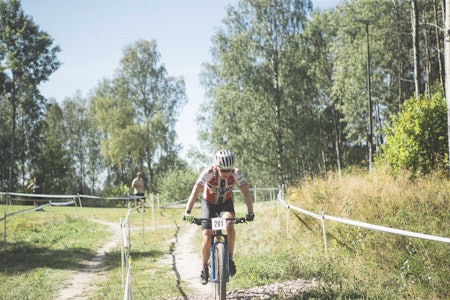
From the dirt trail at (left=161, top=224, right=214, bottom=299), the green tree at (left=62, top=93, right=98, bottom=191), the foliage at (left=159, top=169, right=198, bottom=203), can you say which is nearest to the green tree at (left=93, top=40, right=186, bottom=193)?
the foliage at (left=159, top=169, right=198, bottom=203)

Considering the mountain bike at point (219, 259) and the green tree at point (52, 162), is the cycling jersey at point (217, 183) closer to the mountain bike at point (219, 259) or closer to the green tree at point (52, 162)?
the mountain bike at point (219, 259)

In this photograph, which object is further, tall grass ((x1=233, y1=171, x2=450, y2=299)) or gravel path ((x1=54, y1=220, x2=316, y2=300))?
gravel path ((x1=54, y1=220, x2=316, y2=300))

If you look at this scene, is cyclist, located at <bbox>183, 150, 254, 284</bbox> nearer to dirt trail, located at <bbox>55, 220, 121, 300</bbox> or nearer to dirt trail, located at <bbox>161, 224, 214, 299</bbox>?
dirt trail, located at <bbox>161, 224, 214, 299</bbox>

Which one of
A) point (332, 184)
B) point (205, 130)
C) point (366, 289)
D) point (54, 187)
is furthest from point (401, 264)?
point (54, 187)

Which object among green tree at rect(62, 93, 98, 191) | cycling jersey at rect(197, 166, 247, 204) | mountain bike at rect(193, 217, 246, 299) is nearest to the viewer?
mountain bike at rect(193, 217, 246, 299)

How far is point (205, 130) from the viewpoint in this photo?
129 feet

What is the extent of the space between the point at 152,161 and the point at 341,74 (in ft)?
79.6

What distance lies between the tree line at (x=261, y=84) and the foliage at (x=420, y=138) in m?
13.1

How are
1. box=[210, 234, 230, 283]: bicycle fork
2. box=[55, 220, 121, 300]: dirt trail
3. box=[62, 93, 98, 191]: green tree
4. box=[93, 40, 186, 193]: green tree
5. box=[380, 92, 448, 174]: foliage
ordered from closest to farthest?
box=[210, 234, 230, 283]: bicycle fork < box=[55, 220, 121, 300]: dirt trail < box=[380, 92, 448, 174]: foliage < box=[93, 40, 186, 193]: green tree < box=[62, 93, 98, 191]: green tree

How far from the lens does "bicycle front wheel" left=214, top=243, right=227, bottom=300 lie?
5877mm

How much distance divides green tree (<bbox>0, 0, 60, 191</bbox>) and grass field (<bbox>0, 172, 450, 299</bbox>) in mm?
28109

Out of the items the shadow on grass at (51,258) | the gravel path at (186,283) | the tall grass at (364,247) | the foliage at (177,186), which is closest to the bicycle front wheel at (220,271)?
the gravel path at (186,283)

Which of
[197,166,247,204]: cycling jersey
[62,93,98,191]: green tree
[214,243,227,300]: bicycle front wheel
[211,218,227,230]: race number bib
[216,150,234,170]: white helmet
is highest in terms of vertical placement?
[62,93,98,191]: green tree

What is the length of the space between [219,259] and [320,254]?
3029 mm
